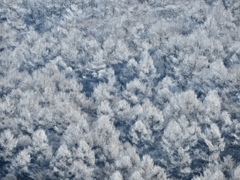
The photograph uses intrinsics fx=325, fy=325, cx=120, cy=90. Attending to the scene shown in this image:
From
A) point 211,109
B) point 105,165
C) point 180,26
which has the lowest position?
point 105,165

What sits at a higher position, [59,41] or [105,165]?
[59,41]

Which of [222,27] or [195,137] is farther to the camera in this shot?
[222,27]

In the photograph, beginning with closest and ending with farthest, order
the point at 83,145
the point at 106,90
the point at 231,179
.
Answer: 1. the point at 231,179
2. the point at 83,145
3. the point at 106,90

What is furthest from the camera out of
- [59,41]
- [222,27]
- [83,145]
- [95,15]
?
[95,15]

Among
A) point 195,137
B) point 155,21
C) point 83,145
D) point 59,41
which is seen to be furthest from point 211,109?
point 59,41

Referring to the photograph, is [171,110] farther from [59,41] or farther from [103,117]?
[59,41]

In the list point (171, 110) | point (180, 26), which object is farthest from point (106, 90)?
point (180, 26)
